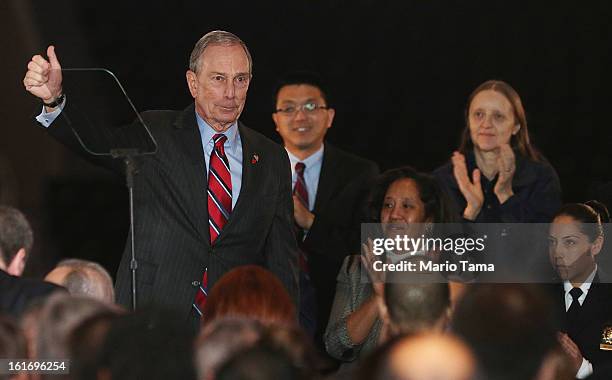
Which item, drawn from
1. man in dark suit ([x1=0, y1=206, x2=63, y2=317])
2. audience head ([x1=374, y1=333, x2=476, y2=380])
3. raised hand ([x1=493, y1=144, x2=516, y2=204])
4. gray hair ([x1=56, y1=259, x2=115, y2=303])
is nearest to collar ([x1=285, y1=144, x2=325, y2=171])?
raised hand ([x1=493, y1=144, x2=516, y2=204])

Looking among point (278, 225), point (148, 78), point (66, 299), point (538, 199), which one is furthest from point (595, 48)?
point (66, 299)

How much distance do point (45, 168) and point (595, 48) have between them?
3.08 meters

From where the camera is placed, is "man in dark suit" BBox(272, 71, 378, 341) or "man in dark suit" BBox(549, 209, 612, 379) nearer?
"man in dark suit" BBox(549, 209, 612, 379)

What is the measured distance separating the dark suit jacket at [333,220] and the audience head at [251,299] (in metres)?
1.77

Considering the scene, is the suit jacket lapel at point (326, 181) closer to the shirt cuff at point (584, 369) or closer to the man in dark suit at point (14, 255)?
the shirt cuff at point (584, 369)

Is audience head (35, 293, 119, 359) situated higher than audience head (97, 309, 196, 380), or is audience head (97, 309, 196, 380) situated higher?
audience head (35, 293, 119, 359)

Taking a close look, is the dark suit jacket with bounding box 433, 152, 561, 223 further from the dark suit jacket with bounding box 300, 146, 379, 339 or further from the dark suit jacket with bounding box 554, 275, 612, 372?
the dark suit jacket with bounding box 554, 275, 612, 372

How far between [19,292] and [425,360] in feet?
5.40

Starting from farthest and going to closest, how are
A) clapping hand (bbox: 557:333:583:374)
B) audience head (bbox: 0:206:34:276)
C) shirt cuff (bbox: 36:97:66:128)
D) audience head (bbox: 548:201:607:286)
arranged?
audience head (bbox: 548:201:607:286)
clapping hand (bbox: 557:333:583:374)
shirt cuff (bbox: 36:97:66:128)
audience head (bbox: 0:206:34:276)

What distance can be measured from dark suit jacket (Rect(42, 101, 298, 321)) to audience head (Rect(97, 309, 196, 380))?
1.88 meters

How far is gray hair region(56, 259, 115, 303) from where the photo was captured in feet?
12.8

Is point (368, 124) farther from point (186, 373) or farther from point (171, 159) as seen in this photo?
point (186, 373)

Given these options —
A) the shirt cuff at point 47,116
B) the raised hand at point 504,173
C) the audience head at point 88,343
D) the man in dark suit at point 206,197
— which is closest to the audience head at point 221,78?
the man in dark suit at point 206,197

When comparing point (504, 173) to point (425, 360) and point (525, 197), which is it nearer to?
point (525, 197)
